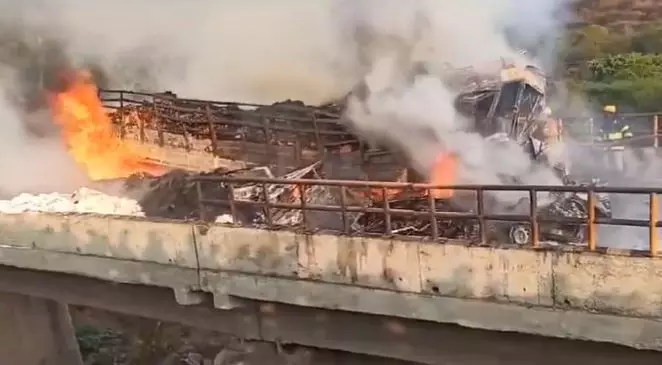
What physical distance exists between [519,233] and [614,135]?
5.45 meters

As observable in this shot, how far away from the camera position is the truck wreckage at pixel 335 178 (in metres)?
7.97

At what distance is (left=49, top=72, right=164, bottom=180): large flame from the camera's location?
44.1ft

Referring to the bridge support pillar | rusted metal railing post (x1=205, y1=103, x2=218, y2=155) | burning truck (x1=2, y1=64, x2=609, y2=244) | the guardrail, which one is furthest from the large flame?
the guardrail

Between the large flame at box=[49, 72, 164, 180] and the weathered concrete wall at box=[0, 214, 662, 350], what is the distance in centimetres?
377

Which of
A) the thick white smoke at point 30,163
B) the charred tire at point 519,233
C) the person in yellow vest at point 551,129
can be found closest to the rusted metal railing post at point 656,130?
the person in yellow vest at point 551,129

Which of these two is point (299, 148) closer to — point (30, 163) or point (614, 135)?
point (30, 163)

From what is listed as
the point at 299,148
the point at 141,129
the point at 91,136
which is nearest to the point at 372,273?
the point at 299,148

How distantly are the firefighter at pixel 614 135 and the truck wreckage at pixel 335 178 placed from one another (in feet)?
5.91

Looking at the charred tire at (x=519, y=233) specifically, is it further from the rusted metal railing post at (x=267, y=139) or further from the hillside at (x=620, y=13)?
the hillside at (x=620, y=13)

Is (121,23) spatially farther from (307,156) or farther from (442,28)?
(442,28)

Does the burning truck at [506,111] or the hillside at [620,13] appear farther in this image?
the hillside at [620,13]

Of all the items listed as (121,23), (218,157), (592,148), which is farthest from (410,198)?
(121,23)

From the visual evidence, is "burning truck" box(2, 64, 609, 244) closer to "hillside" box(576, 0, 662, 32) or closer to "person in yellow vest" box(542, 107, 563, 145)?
"person in yellow vest" box(542, 107, 563, 145)

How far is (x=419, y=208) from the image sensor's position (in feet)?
28.5
